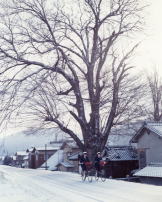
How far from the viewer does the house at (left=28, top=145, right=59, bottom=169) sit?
3452 inches

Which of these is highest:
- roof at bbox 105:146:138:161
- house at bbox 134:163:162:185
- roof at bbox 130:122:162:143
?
roof at bbox 130:122:162:143

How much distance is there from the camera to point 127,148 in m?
49.1

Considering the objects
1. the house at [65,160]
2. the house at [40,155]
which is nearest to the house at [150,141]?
the house at [65,160]

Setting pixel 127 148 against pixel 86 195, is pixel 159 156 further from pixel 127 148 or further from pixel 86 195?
pixel 86 195

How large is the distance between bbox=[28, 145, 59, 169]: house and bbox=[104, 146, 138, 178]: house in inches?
1613

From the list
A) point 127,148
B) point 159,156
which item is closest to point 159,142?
point 159,156

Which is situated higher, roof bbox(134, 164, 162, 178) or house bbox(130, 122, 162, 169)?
house bbox(130, 122, 162, 169)

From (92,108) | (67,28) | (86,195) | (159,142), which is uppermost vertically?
(67,28)

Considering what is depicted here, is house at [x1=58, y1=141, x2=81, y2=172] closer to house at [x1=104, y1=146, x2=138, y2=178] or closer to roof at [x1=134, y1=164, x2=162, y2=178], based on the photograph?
house at [x1=104, y1=146, x2=138, y2=178]

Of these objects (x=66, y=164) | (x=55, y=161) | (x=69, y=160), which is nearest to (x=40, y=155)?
(x=55, y=161)

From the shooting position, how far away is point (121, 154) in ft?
154

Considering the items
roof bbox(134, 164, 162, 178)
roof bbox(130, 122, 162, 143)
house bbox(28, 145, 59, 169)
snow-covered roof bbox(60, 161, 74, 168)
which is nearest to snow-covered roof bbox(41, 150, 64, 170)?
snow-covered roof bbox(60, 161, 74, 168)

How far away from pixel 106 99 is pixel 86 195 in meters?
14.1

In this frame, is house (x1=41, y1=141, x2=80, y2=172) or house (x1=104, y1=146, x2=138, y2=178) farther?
house (x1=41, y1=141, x2=80, y2=172)
